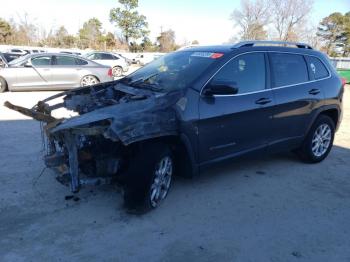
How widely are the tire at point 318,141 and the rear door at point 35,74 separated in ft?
31.4

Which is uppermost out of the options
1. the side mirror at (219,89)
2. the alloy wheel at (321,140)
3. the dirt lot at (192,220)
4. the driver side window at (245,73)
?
the driver side window at (245,73)

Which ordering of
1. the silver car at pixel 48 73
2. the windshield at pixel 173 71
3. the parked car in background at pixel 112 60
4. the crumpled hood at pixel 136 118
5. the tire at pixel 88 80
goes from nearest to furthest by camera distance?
the crumpled hood at pixel 136 118, the windshield at pixel 173 71, the silver car at pixel 48 73, the tire at pixel 88 80, the parked car in background at pixel 112 60

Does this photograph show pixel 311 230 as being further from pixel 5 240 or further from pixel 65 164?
pixel 5 240

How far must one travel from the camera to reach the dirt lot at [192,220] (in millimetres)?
3324

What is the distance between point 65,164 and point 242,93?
2243mm

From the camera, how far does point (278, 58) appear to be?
16.7 feet

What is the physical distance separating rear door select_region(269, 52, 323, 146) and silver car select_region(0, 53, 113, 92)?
9448 millimetres

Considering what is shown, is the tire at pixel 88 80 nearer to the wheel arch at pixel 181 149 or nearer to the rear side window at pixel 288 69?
the rear side window at pixel 288 69

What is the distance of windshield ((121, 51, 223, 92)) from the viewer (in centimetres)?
438

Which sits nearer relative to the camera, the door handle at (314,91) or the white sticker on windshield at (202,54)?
the white sticker on windshield at (202,54)

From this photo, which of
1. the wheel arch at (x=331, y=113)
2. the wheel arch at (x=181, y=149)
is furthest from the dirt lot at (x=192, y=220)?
the wheel arch at (x=331, y=113)

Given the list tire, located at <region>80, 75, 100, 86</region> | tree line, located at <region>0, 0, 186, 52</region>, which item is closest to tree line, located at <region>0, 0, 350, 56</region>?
tree line, located at <region>0, 0, 186, 52</region>

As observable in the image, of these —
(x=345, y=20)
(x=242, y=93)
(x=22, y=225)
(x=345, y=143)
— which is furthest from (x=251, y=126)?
(x=345, y=20)

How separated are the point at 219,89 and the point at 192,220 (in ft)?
4.80
